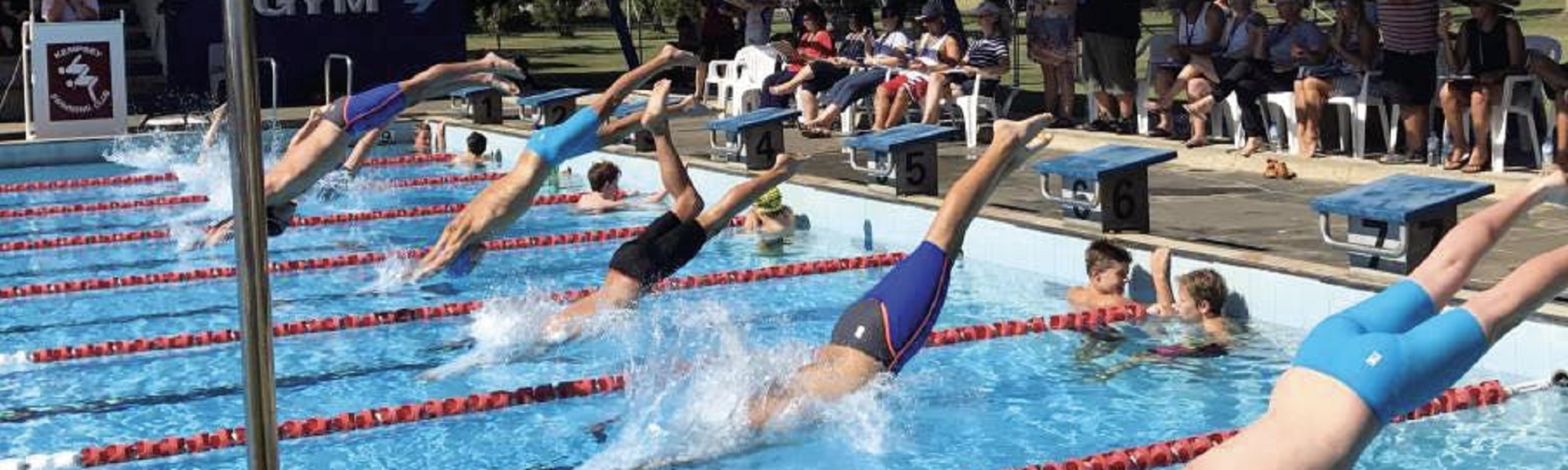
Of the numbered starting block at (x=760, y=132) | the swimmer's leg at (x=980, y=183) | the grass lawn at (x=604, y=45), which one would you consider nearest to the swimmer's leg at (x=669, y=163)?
the swimmer's leg at (x=980, y=183)

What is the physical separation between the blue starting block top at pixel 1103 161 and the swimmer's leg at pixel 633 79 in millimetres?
1821

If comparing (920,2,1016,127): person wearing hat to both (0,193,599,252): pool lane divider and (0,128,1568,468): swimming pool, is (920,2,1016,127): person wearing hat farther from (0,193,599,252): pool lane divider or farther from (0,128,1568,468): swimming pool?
(0,128,1568,468): swimming pool

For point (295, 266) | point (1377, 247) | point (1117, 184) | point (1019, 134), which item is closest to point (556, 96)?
point (295, 266)

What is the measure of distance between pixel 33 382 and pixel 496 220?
1881 millimetres

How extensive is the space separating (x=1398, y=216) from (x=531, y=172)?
11.1 feet

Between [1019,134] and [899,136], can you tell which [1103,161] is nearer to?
[899,136]

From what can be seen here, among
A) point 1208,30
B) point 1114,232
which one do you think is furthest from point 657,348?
point 1208,30

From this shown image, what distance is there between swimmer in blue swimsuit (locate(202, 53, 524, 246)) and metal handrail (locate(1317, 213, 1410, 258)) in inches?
136

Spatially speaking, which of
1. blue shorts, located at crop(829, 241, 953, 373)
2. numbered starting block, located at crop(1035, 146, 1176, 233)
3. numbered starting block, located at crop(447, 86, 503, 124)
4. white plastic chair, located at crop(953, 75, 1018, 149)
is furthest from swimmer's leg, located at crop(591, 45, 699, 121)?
numbered starting block, located at crop(447, 86, 503, 124)

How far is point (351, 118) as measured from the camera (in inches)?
371

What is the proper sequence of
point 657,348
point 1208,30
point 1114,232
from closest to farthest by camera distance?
point 657,348
point 1114,232
point 1208,30

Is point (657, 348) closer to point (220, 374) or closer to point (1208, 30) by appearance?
point (220, 374)

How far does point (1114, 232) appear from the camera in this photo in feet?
31.1

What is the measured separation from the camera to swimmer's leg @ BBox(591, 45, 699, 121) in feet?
29.4
